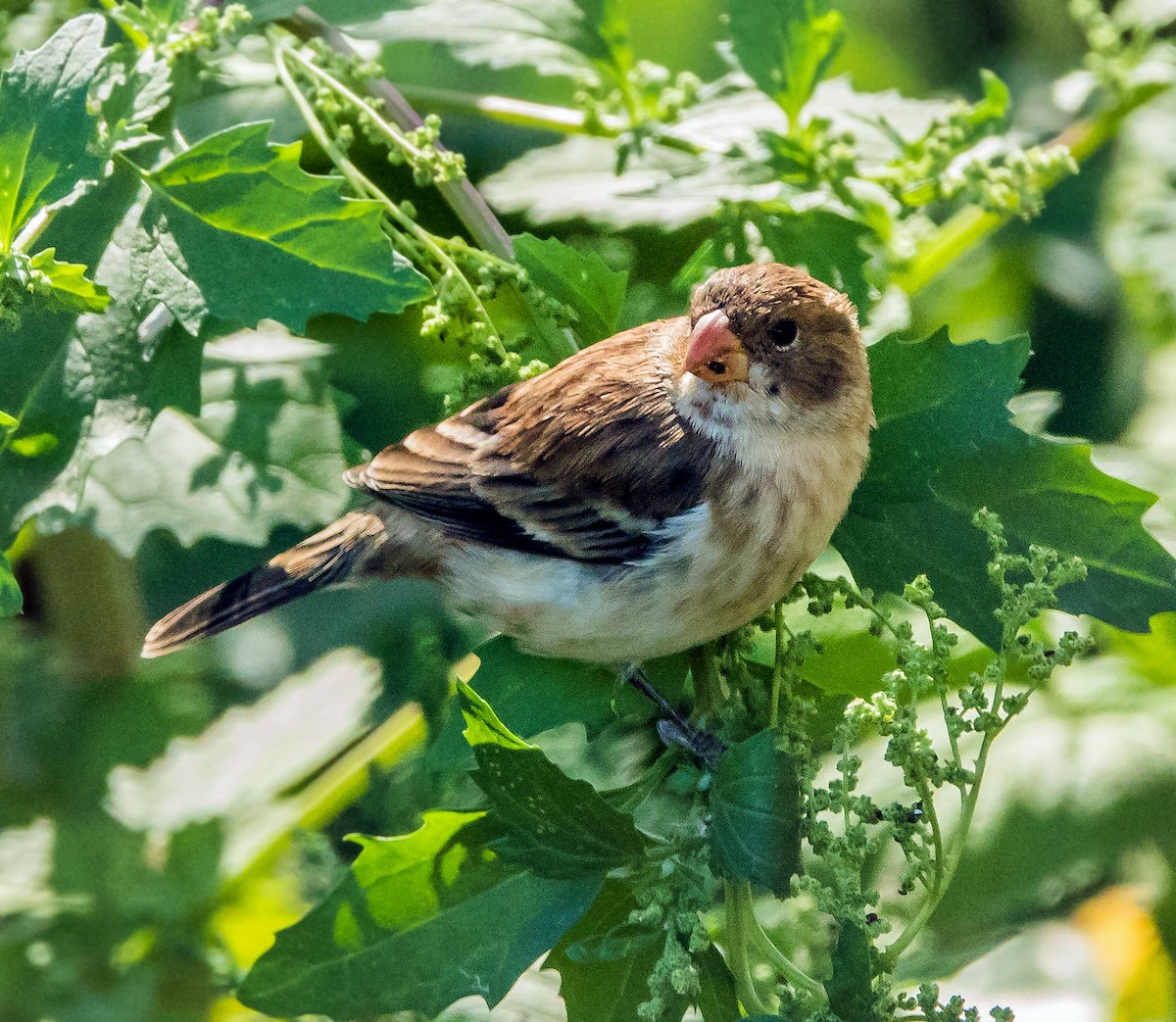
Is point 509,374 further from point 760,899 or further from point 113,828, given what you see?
point 113,828

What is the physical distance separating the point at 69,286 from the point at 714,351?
1.07 m

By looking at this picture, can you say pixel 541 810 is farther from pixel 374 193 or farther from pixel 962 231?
pixel 962 231

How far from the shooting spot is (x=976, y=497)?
2.03m

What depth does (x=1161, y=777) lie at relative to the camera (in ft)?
9.43

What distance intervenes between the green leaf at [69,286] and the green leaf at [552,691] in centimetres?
83

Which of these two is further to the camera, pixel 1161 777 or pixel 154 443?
pixel 1161 777

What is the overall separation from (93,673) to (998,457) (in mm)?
2097

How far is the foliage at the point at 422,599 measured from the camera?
1.71m

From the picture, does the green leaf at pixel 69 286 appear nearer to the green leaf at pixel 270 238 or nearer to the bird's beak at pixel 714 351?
the green leaf at pixel 270 238

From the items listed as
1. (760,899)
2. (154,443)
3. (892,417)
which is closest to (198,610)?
(154,443)

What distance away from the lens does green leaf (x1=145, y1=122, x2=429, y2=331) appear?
1.89m

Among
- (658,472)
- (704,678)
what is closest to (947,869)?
(704,678)

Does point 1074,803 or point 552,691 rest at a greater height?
point 552,691

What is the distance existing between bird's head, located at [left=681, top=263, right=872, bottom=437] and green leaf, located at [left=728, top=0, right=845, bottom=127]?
417 millimetres
